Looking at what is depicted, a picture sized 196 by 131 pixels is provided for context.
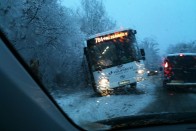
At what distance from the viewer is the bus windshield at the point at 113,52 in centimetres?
1794

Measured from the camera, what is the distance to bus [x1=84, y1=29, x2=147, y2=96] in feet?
58.9

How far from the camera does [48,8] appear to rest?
99.9 feet

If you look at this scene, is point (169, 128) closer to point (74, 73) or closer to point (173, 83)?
point (74, 73)

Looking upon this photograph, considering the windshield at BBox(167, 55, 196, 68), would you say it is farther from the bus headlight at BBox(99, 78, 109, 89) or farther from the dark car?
the bus headlight at BBox(99, 78, 109, 89)

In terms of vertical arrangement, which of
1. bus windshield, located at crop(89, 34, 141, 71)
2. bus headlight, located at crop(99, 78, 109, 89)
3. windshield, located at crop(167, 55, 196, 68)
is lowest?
bus headlight, located at crop(99, 78, 109, 89)

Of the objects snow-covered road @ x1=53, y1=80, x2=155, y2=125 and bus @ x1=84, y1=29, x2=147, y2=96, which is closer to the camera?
snow-covered road @ x1=53, y1=80, x2=155, y2=125

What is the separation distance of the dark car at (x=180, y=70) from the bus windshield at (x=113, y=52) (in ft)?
5.39

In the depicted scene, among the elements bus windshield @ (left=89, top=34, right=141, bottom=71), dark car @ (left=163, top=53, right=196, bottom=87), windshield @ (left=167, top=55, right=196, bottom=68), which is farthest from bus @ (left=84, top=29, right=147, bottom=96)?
windshield @ (left=167, top=55, right=196, bottom=68)

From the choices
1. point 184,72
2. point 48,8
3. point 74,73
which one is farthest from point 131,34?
point 48,8

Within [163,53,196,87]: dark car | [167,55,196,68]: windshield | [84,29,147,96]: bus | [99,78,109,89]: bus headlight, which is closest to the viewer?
[163,53,196,87]: dark car

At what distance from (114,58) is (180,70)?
285 centimetres

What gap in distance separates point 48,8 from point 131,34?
13.4 metres

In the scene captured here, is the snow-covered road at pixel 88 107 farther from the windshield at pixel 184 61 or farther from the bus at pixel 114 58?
the bus at pixel 114 58

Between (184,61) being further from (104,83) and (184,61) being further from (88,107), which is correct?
(88,107)
